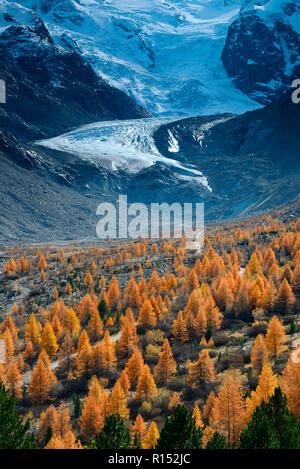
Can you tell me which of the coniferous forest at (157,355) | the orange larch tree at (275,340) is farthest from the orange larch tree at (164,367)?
the orange larch tree at (275,340)

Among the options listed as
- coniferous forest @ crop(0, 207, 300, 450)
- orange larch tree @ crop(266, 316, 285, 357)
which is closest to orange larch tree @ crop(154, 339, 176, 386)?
coniferous forest @ crop(0, 207, 300, 450)

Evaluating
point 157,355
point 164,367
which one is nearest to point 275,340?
point 164,367

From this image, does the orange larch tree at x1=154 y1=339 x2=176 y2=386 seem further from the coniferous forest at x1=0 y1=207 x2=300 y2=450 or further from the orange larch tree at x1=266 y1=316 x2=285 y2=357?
the orange larch tree at x1=266 y1=316 x2=285 y2=357

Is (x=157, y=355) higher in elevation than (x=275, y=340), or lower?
lower

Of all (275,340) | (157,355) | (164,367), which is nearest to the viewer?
(275,340)

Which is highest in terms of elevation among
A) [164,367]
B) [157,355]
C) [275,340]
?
[275,340]

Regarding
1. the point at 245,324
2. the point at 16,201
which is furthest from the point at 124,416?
the point at 16,201

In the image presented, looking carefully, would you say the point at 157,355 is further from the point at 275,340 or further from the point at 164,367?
the point at 275,340

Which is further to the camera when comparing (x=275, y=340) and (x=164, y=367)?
(x=164, y=367)

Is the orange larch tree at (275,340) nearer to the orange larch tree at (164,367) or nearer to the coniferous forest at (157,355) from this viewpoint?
the coniferous forest at (157,355)

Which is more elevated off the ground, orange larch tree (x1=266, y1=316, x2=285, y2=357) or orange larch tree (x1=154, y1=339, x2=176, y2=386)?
orange larch tree (x1=266, y1=316, x2=285, y2=357)

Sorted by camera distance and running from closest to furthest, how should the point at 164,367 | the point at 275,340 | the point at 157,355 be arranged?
1. the point at 275,340
2. the point at 164,367
3. the point at 157,355
